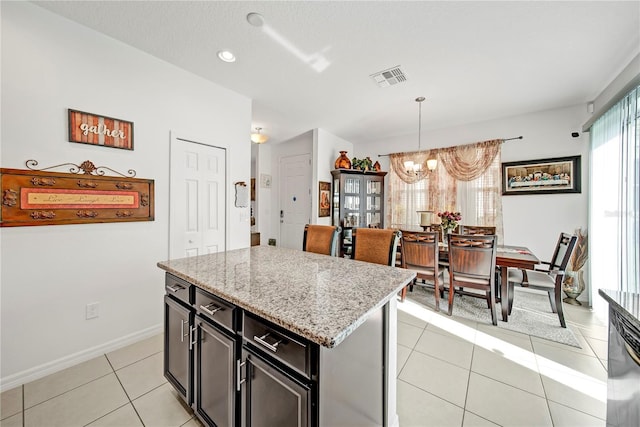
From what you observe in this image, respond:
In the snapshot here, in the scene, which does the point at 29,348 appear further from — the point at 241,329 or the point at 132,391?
the point at 241,329

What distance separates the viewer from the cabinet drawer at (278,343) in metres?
0.84

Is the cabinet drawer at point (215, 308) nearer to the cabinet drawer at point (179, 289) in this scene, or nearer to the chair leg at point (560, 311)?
the cabinet drawer at point (179, 289)

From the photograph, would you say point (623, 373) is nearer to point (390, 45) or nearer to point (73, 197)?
point (390, 45)

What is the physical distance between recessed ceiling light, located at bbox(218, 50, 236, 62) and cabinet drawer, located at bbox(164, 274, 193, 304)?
2144 millimetres

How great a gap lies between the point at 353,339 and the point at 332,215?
4.03 metres

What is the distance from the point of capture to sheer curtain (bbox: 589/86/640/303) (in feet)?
7.42

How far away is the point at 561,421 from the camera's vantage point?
147 cm

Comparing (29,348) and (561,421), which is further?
(29,348)

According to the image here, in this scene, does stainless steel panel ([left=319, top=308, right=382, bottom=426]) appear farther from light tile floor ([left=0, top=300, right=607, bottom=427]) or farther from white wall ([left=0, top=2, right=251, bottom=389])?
white wall ([left=0, top=2, right=251, bottom=389])

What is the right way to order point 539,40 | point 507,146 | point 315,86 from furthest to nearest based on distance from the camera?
point 507,146 < point 315,86 < point 539,40

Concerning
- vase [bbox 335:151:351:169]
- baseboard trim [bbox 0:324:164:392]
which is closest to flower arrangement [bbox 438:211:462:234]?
vase [bbox 335:151:351:169]

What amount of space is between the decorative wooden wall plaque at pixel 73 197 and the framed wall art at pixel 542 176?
16.7ft

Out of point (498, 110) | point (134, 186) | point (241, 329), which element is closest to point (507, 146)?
point (498, 110)

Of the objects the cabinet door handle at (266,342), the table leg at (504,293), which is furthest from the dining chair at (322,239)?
the table leg at (504,293)
